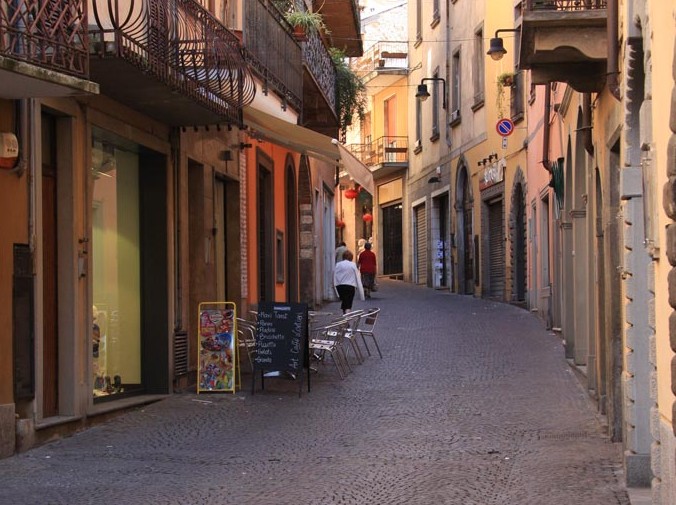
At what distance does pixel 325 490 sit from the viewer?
7.64 m

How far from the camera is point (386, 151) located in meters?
41.4

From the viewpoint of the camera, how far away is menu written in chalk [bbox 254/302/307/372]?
1227cm

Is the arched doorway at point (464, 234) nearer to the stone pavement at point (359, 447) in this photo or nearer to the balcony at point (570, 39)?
the stone pavement at point (359, 447)

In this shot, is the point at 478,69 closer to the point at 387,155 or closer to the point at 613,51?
the point at 387,155

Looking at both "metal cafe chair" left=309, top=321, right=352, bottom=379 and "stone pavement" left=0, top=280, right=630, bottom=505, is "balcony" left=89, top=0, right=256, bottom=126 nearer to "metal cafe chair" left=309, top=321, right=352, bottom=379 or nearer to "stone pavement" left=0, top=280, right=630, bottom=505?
"metal cafe chair" left=309, top=321, right=352, bottom=379

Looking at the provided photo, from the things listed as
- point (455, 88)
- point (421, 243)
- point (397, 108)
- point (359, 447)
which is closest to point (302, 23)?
point (359, 447)

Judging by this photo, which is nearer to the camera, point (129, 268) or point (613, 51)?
point (613, 51)

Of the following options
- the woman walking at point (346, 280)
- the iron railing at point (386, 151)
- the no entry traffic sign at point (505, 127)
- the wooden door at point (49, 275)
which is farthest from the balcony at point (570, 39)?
the iron railing at point (386, 151)

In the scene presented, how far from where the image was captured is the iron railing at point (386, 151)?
4128 cm

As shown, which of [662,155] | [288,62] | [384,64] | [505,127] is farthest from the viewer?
[384,64]

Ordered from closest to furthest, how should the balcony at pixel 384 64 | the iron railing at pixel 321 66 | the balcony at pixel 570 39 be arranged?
the balcony at pixel 570 39 → the iron railing at pixel 321 66 → the balcony at pixel 384 64

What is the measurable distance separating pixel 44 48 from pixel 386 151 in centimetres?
3343

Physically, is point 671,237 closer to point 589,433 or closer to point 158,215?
point 589,433

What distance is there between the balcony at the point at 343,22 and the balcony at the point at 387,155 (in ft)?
33.2
